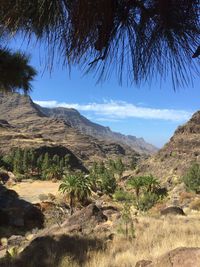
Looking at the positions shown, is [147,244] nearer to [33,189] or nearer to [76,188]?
[76,188]

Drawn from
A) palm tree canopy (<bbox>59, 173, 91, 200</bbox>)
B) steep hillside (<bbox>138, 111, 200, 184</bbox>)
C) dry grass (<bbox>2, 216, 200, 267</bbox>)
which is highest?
steep hillside (<bbox>138, 111, 200, 184</bbox>)

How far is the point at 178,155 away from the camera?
83.6m

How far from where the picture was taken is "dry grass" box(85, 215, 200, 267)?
966 cm

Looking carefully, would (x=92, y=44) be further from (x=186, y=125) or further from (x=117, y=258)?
(x=186, y=125)

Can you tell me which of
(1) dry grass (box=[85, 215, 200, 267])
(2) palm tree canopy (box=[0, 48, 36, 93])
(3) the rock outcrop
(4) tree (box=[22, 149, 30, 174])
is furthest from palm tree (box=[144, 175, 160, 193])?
(2) palm tree canopy (box=[0, 48, 36, 93])

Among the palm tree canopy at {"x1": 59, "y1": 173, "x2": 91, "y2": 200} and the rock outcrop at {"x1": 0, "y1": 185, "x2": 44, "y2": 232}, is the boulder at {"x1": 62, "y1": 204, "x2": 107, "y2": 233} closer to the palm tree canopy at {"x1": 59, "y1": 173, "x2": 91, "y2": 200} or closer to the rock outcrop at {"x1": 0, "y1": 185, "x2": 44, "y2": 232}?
the rock outcrop at {"x1": 0, "y1": 185, "x2": 44, "y2": 232}

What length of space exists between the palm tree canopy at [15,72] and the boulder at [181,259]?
142 inches

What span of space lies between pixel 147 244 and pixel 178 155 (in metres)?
73.1

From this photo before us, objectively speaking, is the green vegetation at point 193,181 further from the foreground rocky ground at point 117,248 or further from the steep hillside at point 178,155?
the foreground rocky ground at point 117,248

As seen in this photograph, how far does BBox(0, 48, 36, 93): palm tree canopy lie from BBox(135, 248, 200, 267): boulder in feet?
11.9

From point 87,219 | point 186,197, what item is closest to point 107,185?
point 186,197

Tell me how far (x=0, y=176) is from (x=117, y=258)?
180ft

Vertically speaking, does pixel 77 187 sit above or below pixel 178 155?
below

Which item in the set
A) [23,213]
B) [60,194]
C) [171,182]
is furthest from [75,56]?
[171,182]
